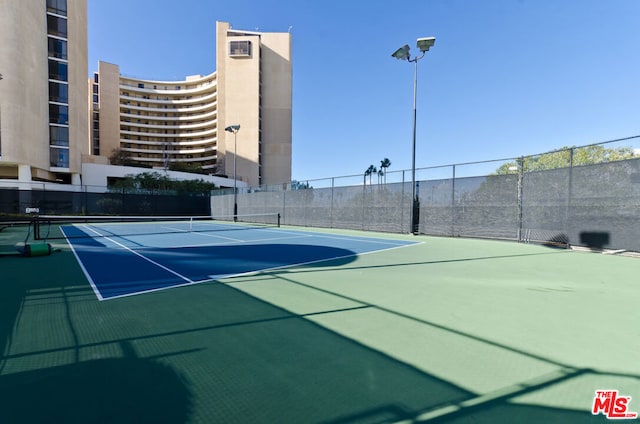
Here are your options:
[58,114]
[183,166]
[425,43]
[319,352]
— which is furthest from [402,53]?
[183,166]

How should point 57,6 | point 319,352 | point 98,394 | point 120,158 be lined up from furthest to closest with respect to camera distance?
point 120,158 < point 57,6 < point 319,352 < point 98,394

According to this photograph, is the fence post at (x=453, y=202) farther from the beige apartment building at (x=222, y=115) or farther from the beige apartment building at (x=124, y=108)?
the beige apartment building at (x=222, y=115)

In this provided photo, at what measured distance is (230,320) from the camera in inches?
155

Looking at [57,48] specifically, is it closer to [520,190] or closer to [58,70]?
[58,70]

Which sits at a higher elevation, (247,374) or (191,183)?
(191,183)

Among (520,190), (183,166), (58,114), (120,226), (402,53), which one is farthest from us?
(183,166)

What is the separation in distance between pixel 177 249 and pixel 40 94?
48109 mm

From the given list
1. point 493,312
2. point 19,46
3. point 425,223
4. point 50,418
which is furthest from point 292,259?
point 19,46

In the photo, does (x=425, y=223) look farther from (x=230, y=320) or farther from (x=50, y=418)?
(x=50, y=418)

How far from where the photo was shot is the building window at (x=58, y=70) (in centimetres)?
4466

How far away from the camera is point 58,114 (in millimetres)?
45094

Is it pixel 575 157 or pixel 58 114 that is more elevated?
pixel 58 114

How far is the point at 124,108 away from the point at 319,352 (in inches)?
4356

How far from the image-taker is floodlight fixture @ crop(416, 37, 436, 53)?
48.9 ft
